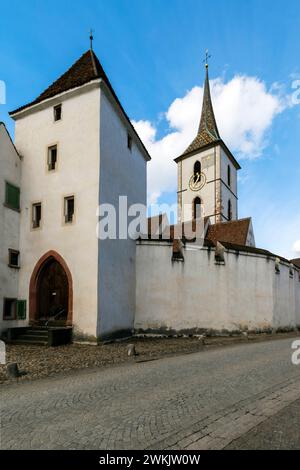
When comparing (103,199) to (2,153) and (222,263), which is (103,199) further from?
(222,263)

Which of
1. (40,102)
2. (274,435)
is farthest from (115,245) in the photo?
(274,435)

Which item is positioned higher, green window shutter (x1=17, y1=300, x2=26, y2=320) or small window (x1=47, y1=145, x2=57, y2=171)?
small window (x1=47, y1=145, x2=57, y2=171)

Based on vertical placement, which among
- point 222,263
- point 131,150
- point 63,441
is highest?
point 131,150

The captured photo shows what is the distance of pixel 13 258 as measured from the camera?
50.8 feet

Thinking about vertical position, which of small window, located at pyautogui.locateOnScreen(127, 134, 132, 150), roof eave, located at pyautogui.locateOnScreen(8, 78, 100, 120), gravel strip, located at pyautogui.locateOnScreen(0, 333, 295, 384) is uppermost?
roof eave, located at pyautogui.locateOnScreen(8, 78, 100, 120)

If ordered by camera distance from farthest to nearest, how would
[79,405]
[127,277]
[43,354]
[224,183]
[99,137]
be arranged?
[224,183], [127,277], [99,137], [43,354], [79,405]

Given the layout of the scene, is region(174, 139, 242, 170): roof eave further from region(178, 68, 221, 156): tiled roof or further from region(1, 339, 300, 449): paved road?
region(1, 339, 300, 449): paved road

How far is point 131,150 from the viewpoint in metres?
18.7

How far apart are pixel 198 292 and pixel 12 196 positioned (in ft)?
35.2

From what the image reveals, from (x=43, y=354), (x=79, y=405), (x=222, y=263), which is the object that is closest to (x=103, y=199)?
(x=43, y=354)

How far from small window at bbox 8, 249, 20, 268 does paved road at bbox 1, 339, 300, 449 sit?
8473mm

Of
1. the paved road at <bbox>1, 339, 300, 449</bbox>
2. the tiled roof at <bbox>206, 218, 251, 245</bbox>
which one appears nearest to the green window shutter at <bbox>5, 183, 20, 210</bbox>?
the paved road at <bbox>1, 339, 300, 449</bbox>

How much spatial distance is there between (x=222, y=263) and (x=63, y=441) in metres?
15.7

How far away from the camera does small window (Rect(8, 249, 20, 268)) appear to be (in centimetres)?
1518
